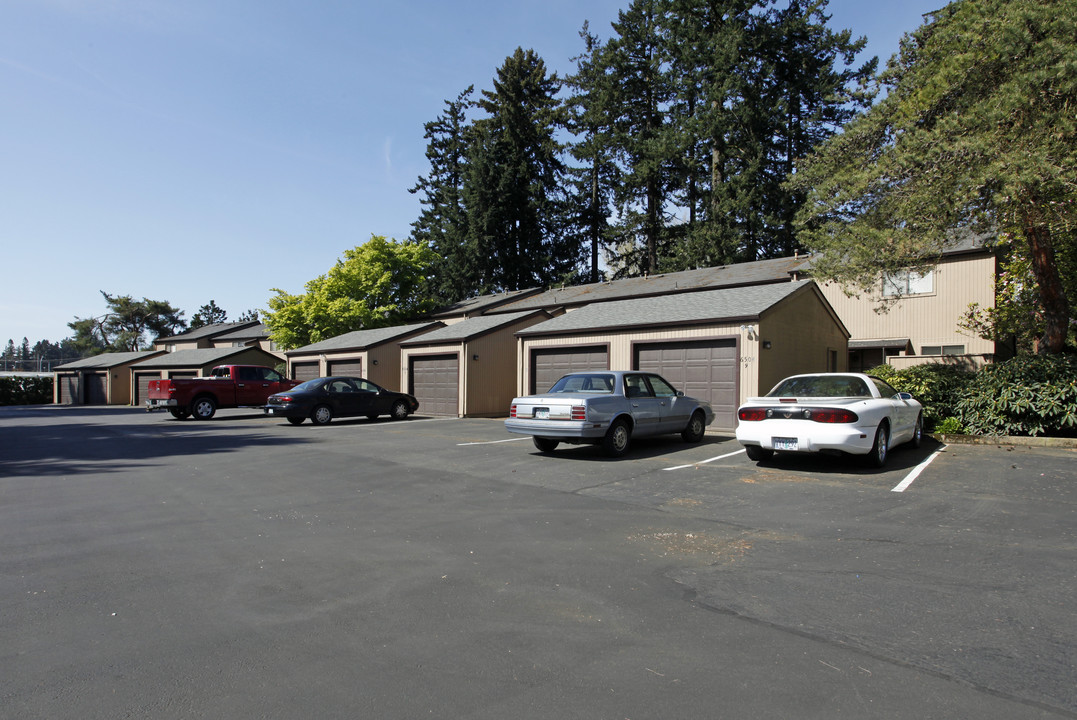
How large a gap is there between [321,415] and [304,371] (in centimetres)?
1317

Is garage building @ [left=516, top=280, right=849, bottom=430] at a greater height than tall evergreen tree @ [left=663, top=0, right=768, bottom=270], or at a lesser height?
lesser

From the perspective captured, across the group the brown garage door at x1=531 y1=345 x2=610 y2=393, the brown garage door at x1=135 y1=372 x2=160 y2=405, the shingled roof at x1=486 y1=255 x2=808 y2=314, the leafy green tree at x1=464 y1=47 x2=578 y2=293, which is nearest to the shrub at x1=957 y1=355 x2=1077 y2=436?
the brown garage door at x1=531 y1=345 x2=610 y2=393

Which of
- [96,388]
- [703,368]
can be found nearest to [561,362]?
[703,368]

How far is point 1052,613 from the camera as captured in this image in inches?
159

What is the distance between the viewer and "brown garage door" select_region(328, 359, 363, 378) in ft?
91.1

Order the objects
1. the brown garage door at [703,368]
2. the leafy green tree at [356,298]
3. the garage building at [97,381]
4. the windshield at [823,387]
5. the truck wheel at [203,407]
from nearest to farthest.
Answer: the windshield at [823,387] → the brown garage door at [703,368] → the truck wheel at [203,407] → the leafy green tree at [356,298] → the garage building at [97,381]

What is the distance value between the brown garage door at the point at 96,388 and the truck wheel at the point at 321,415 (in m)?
33.8

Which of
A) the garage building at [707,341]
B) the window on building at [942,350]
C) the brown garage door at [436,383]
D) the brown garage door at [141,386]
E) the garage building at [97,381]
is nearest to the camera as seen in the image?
the garage building at [707,341]

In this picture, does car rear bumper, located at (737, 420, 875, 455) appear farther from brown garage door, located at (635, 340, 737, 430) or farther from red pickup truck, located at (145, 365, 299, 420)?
red pickup truck, located at (145, 365, 299, 420)

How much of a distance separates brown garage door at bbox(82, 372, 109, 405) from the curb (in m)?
49.0

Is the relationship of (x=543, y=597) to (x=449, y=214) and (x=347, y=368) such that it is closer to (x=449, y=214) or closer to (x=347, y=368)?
(x=347, y=368)

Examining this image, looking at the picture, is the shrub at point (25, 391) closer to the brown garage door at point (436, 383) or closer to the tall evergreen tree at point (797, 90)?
the brown garage door at point (436, 383)

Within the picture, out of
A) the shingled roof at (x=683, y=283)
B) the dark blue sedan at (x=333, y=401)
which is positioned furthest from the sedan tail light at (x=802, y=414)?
the shingled roof at (x=683, y=283)

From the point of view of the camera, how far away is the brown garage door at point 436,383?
23.3 meters
